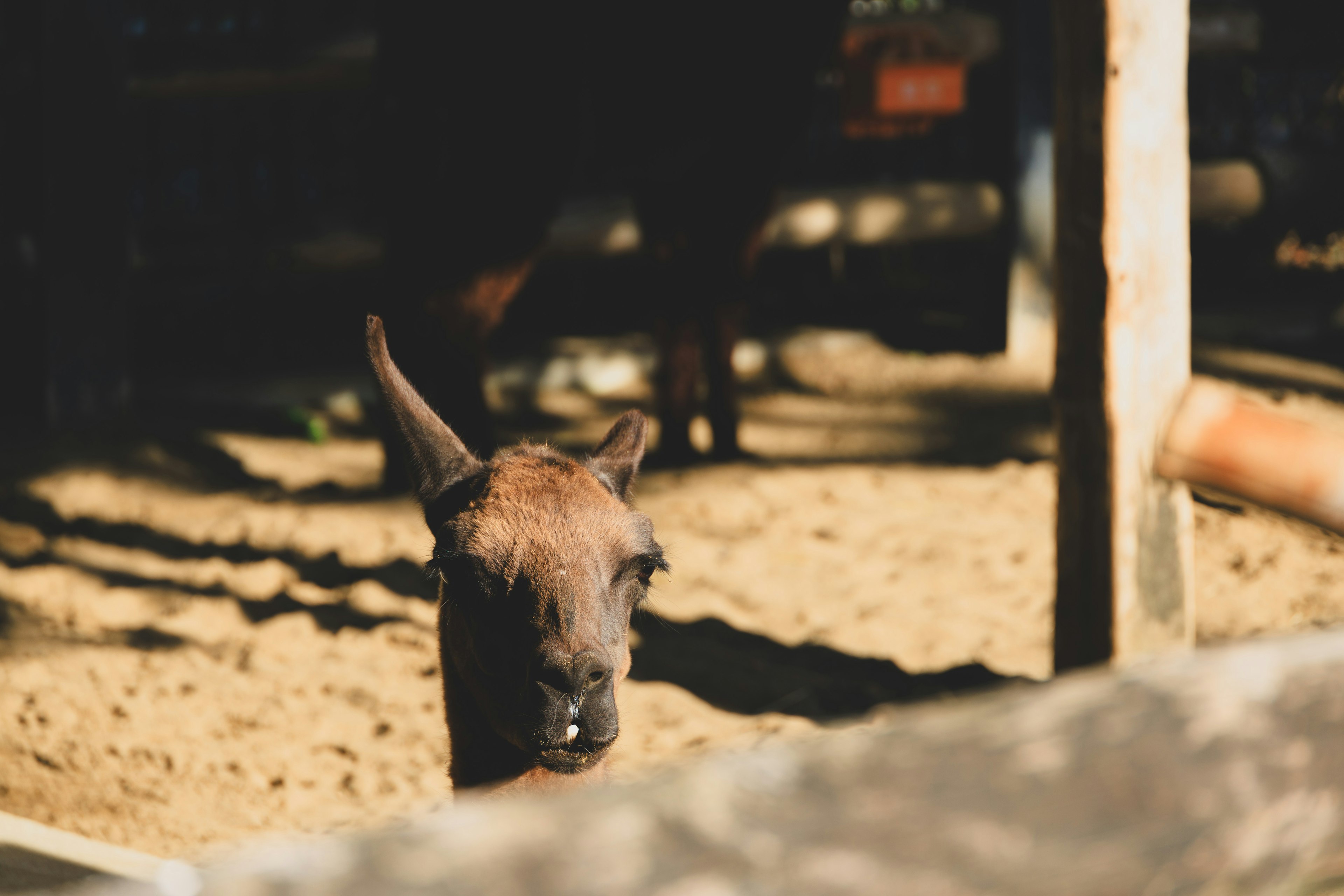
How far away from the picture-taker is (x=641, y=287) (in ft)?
32.5

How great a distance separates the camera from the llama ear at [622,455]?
3.16 meters

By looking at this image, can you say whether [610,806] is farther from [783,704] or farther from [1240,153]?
[1240,153]

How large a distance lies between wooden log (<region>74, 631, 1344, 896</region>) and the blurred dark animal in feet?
14.5

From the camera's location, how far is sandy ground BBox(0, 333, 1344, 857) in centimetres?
384

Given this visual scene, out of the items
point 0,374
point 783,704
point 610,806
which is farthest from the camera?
point 0,374

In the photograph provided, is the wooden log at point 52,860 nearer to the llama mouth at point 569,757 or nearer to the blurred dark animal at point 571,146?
the llama mouth at point 569,757

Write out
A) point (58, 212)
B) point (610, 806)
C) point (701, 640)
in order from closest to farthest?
point (610, 806), point (701, 640), point (58, 212)

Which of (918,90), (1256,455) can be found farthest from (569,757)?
(918,90)

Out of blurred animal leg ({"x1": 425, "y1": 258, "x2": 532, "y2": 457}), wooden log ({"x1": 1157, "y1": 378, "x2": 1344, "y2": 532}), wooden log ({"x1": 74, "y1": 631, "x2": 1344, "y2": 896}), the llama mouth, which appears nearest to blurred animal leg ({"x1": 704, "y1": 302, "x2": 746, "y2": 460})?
blurred animal leg ({"x1": 425, "y1": 258, "x2": 532, "y2": 457})

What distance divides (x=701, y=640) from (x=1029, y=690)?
3.61 metres

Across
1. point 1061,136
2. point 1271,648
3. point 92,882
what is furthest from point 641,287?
point 1271,648

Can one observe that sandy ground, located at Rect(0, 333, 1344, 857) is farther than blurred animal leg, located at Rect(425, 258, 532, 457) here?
No

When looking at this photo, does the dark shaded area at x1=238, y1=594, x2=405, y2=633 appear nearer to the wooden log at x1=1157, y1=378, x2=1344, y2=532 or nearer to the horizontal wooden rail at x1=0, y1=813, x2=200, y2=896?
the horizontal wooden rail at x1=0, y1=813, x2=200, y2=896

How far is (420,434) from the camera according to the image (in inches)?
113
